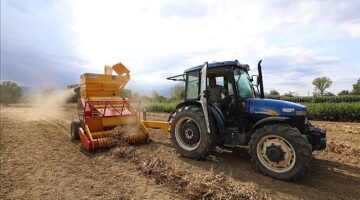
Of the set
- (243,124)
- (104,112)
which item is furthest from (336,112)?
(104,112)

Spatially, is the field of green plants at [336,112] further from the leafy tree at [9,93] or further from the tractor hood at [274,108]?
the leafy tree at [9,93]

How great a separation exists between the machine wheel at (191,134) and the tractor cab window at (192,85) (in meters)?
0.32

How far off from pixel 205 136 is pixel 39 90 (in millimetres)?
19841

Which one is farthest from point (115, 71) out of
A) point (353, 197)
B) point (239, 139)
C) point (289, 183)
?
point (353, 197)

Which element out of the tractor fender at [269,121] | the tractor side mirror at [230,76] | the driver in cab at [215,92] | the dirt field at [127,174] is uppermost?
the tractor side mirror at [230,76]

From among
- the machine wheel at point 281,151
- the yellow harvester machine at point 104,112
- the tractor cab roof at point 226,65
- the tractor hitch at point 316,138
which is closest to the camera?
the machine wheel at point 281,151

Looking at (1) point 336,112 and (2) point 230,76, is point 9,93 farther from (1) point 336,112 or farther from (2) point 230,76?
(2) point 230,76

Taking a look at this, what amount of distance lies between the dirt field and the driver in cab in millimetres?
1389

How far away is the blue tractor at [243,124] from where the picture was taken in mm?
4902

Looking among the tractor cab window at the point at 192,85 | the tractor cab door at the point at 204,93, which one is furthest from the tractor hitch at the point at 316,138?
the tractor cab window at the point at 192,85

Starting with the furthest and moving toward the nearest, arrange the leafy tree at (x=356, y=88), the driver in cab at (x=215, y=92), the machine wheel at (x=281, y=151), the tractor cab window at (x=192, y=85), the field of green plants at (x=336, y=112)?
the leafy tree at (x=356, y=88) → the field of green plants at (x=336, y=112) → the tractor cab window at (x=192, y=85) → the driver in cab at (x=215, y=92) → the machine wheel at (x=281, y=151)

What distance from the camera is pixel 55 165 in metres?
6.14

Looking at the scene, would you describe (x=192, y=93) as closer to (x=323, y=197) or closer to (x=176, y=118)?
(x=176, y=118)

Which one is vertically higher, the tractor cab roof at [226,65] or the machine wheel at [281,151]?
the tractor cab roof at [226,65]
